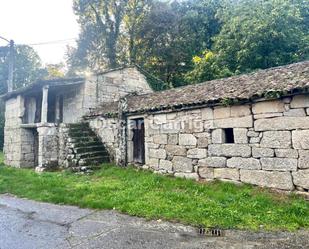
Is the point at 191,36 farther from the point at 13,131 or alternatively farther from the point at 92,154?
the point at 13,131

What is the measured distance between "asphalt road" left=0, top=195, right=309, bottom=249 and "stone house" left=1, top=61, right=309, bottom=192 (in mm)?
2572

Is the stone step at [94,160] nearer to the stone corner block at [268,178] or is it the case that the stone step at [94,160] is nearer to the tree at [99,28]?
the stone corner block at [268,178]

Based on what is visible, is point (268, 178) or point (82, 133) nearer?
point (268, 178)

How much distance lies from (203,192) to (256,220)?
79.8 inches

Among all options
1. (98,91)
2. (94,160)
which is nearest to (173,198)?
(94,160)

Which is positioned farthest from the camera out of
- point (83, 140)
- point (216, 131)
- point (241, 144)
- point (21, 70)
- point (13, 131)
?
point (21, 70)

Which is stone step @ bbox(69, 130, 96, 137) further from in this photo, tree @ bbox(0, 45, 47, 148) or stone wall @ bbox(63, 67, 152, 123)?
tree @ bbox(0, 45, 47, 148)

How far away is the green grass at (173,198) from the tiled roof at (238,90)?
7.73 feet

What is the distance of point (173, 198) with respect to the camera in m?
6.45

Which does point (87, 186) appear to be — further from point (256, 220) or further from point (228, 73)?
point (228, 73)

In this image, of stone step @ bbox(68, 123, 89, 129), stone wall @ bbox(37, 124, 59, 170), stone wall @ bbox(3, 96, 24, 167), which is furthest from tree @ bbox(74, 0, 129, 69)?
stone wall @ bbox(37, 124, 59, 170)

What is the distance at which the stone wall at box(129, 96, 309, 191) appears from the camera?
6543 mm

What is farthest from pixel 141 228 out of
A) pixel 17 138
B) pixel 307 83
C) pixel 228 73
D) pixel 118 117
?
pixel 228 73

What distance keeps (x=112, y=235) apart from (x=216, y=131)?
180 inches
